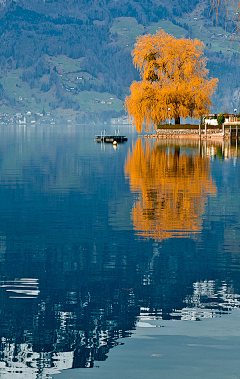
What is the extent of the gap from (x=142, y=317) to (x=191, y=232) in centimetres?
925

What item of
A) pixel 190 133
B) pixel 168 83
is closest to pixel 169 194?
pixel 168 83

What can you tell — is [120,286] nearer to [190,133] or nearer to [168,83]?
[168,83]

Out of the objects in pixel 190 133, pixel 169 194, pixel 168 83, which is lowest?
pixel 169 194

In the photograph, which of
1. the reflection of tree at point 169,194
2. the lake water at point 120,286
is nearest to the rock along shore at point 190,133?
the reflection of tree at point 169,194

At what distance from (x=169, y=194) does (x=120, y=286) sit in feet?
55.2

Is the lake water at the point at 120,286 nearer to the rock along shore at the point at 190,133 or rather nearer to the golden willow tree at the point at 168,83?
the golden willow tree at the point at 168,83

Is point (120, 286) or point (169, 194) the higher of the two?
point (169, 194)

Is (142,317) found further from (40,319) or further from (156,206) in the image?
(156,206)

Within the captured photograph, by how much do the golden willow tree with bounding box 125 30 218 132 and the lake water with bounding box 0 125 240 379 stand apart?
6606cm

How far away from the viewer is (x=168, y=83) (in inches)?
3912

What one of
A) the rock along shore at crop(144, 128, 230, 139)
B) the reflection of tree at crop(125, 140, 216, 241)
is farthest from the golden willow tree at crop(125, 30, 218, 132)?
the reflection of tree at crop(125, 140, 216, 241)

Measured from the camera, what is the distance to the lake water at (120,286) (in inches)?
405

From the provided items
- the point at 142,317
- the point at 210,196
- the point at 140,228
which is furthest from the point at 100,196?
the point at 142,317

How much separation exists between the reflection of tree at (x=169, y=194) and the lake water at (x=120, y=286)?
99mm
